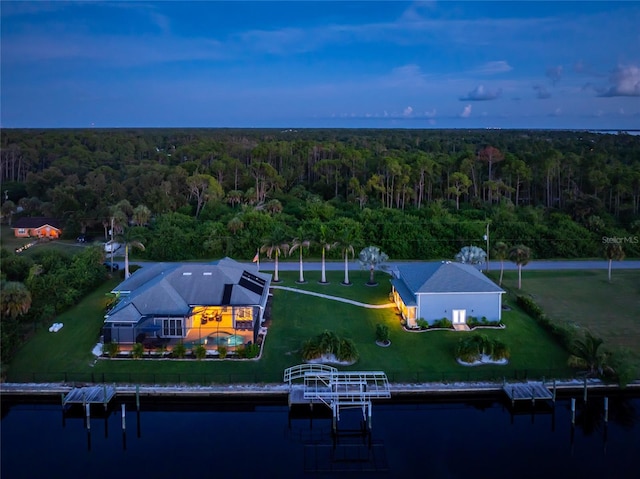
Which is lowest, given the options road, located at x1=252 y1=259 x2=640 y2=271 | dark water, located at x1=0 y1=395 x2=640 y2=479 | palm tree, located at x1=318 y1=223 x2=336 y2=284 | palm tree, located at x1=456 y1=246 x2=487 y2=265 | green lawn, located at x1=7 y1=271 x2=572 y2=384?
dark water, located at x1=0 y1=395 x2=640 y2=479

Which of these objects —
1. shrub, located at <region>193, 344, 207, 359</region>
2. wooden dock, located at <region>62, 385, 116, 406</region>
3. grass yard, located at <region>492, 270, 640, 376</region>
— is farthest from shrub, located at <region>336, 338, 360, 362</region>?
grass yard, located at <region>492, 270, 640, 376</region>

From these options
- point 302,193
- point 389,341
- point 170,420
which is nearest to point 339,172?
point 302,193

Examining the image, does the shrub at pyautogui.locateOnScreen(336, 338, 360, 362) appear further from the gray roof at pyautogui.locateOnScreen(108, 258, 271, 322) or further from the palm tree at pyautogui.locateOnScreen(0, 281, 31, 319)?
the palm tree at pyautogui.locateOnScreen(0, 281, 31, 319)

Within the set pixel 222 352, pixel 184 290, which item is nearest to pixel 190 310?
pixel 184 290

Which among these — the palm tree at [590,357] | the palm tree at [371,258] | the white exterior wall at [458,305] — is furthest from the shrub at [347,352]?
the palm tree at [371,258]

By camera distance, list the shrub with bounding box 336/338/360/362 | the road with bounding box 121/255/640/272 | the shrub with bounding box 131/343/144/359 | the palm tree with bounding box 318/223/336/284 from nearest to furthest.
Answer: the shrub with bounding box 336/338/360/362 < the shrub with bounding box 131/343/144/359 < the palm tree with bounding box 318/223/336/284 < the road with bounding box 121/255/640/272

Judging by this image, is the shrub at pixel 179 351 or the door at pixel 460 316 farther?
the door at pixel 460 316

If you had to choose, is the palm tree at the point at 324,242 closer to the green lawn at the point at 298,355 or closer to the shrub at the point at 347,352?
the green lawn at the point at 298,355
